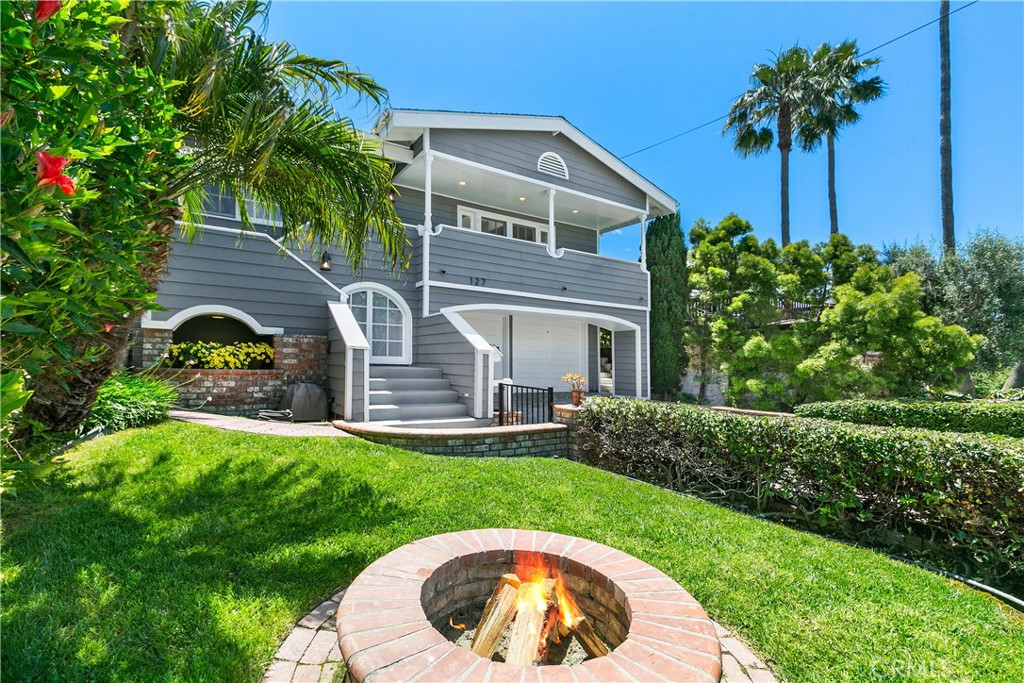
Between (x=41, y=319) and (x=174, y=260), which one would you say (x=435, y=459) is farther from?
(x=174, y=260)

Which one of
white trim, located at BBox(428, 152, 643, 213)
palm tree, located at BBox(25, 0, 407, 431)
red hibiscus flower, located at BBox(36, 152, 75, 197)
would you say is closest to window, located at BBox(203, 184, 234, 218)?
palm tree, located at BBox(25, 0, 407, 431)

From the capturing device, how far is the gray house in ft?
26.2

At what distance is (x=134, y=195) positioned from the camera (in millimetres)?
2062

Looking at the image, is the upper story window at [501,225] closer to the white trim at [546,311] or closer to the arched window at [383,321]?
the white trim at [546,311]

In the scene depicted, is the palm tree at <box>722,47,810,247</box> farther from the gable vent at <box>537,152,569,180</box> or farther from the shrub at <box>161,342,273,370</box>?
the shrub at <box>161,342,273,370</box>

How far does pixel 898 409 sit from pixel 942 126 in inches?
502

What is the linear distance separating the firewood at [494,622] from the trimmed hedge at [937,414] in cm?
733

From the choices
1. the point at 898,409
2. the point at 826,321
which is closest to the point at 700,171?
the point at 826,321

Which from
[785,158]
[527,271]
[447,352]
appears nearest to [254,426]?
[447,352]

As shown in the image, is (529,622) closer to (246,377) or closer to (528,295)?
(246,377)

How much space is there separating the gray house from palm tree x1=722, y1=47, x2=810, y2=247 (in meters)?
7.90

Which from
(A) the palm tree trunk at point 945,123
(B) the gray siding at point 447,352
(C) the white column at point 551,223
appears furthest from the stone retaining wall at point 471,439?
(A) the palm tree trunk at point 945,123

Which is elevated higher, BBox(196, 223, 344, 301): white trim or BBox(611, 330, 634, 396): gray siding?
BBox(196, 223, 344, 301): white trim

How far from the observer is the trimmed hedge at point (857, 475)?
368 centimetres
